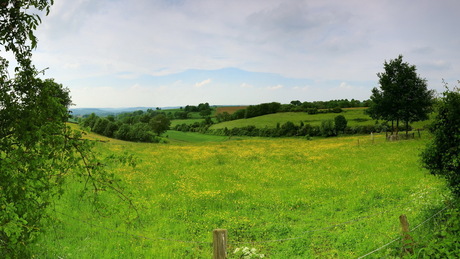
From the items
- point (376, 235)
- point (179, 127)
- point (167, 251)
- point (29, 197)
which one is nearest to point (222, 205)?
point (167, 251)

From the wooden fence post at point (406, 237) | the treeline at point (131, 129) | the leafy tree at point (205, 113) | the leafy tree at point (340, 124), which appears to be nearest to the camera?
the wooden fence post at point (406, 237)

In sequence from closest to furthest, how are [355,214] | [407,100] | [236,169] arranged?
[355,214] < [236,169] < [407,100]

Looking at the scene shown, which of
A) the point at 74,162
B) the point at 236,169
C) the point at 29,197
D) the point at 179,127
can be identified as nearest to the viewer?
the point at 29,197

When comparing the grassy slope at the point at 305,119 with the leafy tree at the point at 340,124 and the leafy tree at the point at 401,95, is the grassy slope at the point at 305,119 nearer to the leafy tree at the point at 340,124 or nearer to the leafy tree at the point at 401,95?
the leafy tree at the point at 340,124

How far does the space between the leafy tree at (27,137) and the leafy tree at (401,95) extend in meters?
46.8

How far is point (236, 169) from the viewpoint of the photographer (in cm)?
2627

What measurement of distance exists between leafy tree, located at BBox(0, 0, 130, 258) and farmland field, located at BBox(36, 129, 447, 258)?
3.19 ft

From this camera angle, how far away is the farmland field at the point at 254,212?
1009 cm

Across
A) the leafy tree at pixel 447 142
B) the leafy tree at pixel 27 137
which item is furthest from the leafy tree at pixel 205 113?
the leafy tree at pixel 27 137

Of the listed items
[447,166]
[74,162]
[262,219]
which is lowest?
[262,219]

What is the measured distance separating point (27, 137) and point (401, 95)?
163 feet

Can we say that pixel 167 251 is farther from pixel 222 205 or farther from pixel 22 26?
pixel 22 26

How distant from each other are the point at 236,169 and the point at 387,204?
1426cm

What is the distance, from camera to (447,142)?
10000 mm
